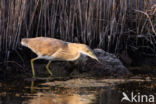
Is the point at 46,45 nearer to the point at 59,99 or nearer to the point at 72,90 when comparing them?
the point at 72,90

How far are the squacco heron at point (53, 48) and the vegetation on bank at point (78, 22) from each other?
0.37 meters

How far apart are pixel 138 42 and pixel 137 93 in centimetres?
319

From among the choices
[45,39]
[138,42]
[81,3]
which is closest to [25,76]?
[45,39]

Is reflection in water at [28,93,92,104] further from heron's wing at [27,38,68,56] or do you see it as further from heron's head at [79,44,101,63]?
heron's wing at [27,38,68,56]

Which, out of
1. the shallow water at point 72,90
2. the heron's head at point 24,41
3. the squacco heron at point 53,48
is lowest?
the shallow water at point 72,90

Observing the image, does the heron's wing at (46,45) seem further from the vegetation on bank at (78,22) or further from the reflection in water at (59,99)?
the reflection in water at (59,99)

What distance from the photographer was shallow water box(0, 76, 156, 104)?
5.65 meters

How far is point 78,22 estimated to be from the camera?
8.55m

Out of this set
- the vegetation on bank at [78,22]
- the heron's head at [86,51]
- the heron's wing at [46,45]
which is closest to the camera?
the heron's head at [86,51]

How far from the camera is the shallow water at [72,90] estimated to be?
5.65 meters

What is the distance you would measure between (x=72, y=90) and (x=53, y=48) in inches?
61.6

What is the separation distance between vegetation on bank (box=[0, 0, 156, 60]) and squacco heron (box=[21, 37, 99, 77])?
A: 372 millimetres

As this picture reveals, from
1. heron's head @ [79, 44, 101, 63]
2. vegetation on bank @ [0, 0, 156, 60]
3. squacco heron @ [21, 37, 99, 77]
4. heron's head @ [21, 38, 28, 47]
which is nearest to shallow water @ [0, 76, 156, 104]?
heron's head @ [79, 44, 101, 63]

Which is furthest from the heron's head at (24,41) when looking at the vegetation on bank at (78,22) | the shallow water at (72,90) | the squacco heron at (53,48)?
the shallow water at (72,90)
